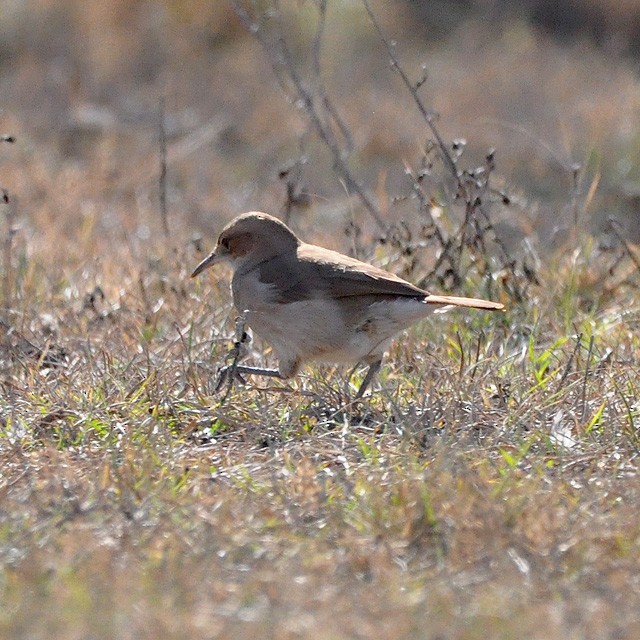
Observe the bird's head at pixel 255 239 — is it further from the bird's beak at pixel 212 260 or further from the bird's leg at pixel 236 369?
the bird's leg at pixel 236 369

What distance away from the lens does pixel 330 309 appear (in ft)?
17.0

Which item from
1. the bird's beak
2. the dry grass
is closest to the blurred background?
the dry grass

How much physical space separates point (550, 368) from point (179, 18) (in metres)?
9.23

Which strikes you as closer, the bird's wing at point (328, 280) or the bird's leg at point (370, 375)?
the bird's leg at point (370, 375)

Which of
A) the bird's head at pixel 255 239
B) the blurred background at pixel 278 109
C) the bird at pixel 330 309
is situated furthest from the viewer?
the blurred background at pixel 278 109

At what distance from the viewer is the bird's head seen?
5551 millimetres

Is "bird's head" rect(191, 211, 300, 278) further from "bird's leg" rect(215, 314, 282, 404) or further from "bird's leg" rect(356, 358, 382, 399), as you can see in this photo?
"bird's leg" rect(356, 358, 382, 399)

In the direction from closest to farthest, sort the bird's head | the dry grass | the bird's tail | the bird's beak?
the dry grass → the bird's tail → the bird's head → the bird's beak

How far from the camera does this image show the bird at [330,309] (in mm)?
5145

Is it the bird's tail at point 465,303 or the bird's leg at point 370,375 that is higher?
the bird's tail at point 465,303

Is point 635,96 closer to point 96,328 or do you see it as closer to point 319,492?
point 96,328

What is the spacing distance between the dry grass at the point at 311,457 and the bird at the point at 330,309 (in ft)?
0.48

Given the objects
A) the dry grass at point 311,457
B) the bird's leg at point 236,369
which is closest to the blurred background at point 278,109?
the dry grass at point 311,457

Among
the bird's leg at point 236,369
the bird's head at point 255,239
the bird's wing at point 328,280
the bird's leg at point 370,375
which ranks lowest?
the bird's leg at point 370,375
